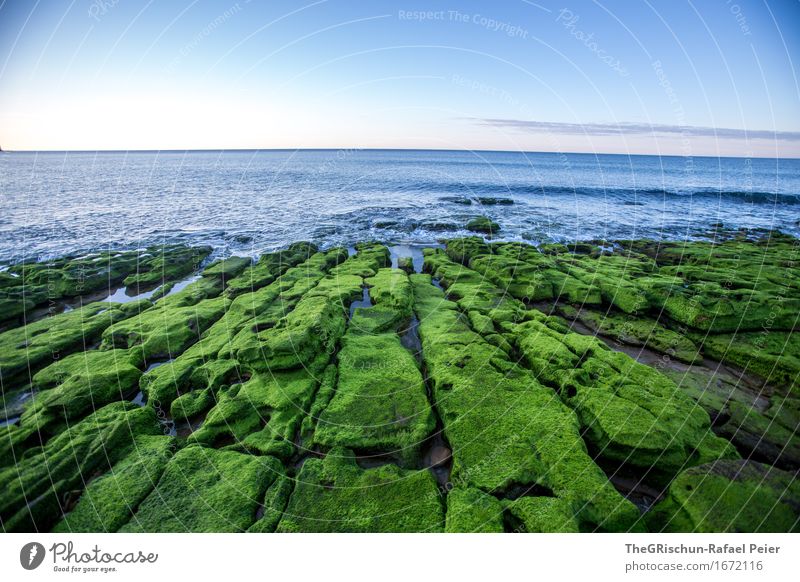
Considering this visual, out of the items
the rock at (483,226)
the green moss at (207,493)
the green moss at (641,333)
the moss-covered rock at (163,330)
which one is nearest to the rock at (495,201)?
the rock at (483,226)

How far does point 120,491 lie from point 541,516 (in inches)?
296

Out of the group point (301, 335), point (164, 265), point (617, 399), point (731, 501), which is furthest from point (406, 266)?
point (731, 501)

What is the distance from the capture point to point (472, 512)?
219 inches

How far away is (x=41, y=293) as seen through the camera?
14.7 m

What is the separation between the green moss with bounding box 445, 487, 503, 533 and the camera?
5.35 metres

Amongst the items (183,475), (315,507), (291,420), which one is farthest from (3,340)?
(315,507)

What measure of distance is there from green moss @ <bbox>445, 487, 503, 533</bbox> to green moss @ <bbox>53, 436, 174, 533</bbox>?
558 cm

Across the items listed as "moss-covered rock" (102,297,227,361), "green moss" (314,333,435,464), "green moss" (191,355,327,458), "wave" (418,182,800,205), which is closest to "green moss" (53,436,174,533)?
"green moss" (191,355,327,458)

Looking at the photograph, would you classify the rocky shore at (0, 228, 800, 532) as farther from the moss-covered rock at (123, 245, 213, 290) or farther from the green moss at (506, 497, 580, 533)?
the moss-covered rock at (123, 245, 213, 290)

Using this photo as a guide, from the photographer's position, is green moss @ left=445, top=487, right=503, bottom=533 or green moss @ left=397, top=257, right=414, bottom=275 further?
green moss @ left=397, top=257, right=414, bottom=275

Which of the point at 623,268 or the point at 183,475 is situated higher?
the point at 623,268
